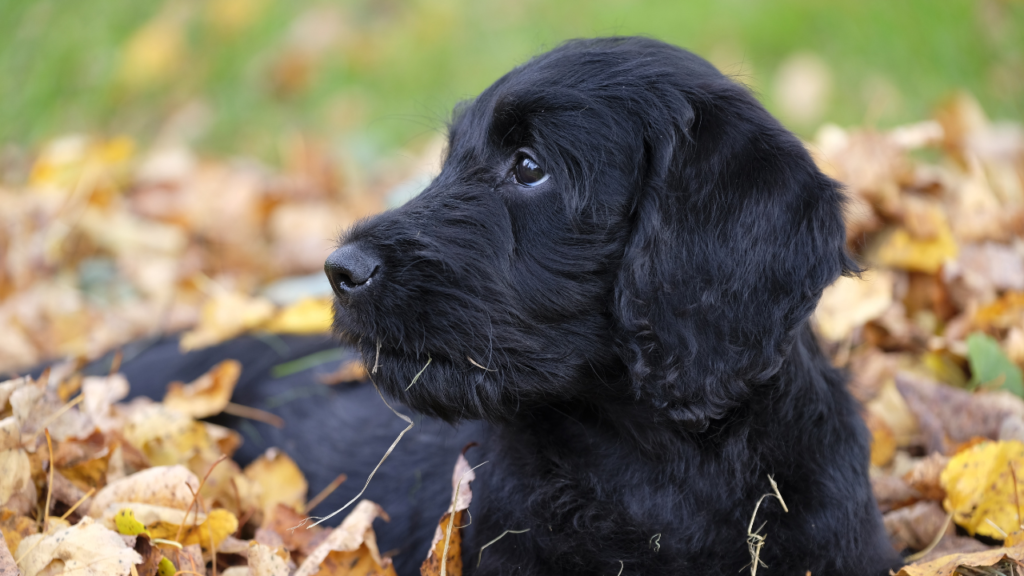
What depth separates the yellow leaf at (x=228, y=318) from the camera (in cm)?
402

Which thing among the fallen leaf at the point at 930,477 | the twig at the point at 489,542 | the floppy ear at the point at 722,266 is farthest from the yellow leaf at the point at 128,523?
the fallen leaf at the point at 930,477

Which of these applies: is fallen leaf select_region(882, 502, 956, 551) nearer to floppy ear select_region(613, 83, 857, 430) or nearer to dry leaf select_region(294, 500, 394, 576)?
floppy ear select_region(613, 83, 857, 430)

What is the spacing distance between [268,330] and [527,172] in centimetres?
223

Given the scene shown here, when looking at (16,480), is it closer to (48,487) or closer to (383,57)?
(48,487)

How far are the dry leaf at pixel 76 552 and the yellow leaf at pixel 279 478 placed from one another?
0.89m

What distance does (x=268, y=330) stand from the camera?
4.16m

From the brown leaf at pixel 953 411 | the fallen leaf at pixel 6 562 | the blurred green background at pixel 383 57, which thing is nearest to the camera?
the fallen leaf at pixel 6 562

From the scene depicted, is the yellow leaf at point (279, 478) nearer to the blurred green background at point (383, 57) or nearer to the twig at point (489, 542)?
the twig at point (489, 542)

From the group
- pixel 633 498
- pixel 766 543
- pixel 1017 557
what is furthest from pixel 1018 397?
pixel 633 498

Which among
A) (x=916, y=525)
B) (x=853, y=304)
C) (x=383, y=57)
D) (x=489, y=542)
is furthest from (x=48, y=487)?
(x=383, y=57)

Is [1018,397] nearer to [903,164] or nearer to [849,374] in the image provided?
[849,374]

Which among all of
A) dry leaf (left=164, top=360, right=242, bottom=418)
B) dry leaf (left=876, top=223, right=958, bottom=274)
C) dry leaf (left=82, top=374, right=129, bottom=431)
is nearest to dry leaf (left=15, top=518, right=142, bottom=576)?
dry leaf (left=82, top=374, right=129, bottom=431)

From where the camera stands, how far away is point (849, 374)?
8.55 feet

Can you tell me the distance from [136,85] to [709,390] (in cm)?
829
